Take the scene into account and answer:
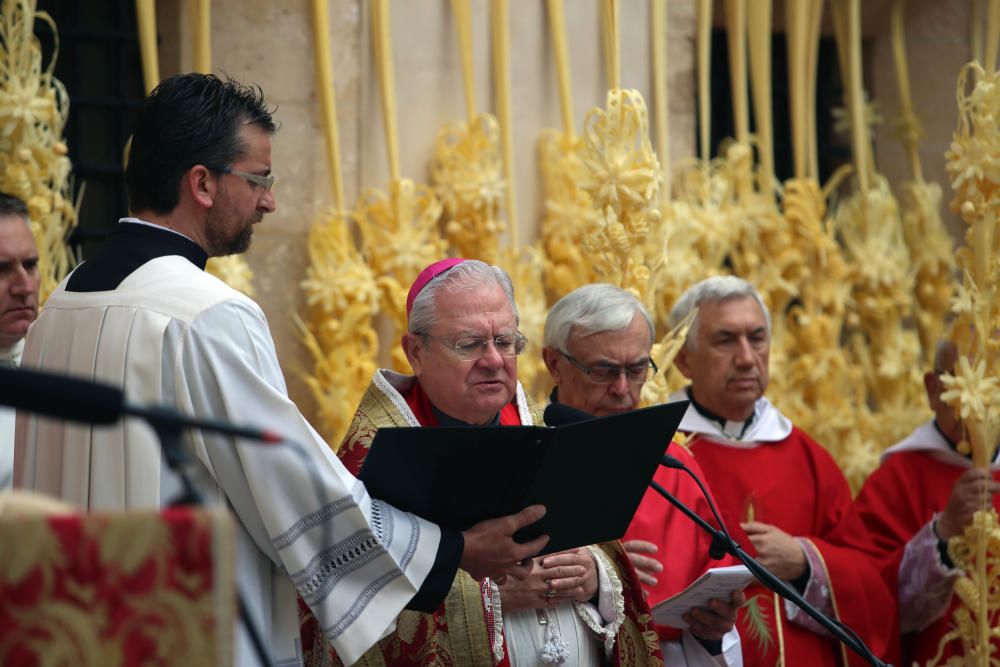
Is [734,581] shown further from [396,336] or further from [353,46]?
[353,46]

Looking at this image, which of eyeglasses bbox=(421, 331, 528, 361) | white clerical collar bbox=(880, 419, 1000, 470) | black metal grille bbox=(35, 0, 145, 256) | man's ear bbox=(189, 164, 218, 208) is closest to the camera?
man's ear bbox=(189, 164, 218, 208)

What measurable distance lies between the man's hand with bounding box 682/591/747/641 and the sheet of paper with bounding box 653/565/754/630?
0.02 metres

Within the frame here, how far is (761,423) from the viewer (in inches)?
221

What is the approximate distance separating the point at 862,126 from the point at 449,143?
9.92 feet

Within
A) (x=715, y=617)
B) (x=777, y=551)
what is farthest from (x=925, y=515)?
(x=715, y=617)

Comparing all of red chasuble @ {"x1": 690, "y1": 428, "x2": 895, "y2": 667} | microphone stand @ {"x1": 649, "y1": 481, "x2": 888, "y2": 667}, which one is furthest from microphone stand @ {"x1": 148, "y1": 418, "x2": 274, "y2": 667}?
red chasuble @ {"x1": 690, "y1": 428, "x2": 895, "y2": 667}

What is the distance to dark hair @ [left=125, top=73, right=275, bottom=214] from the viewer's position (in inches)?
127

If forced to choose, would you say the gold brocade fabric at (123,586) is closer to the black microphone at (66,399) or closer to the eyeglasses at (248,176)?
the black microphone at (66,399)

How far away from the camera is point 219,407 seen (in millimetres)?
3025

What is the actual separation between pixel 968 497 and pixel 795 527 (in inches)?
28.4

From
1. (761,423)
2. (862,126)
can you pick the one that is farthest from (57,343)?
(862,126)

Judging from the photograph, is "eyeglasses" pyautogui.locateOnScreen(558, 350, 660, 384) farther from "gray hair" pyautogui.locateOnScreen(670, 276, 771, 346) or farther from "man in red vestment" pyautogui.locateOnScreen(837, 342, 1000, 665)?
"man in red vestment" pyautogui.locateOnScreen(837, 342, 1000, 665)

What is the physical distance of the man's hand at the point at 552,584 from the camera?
143 inches

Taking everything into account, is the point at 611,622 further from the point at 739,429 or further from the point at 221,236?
the point at 739,429
